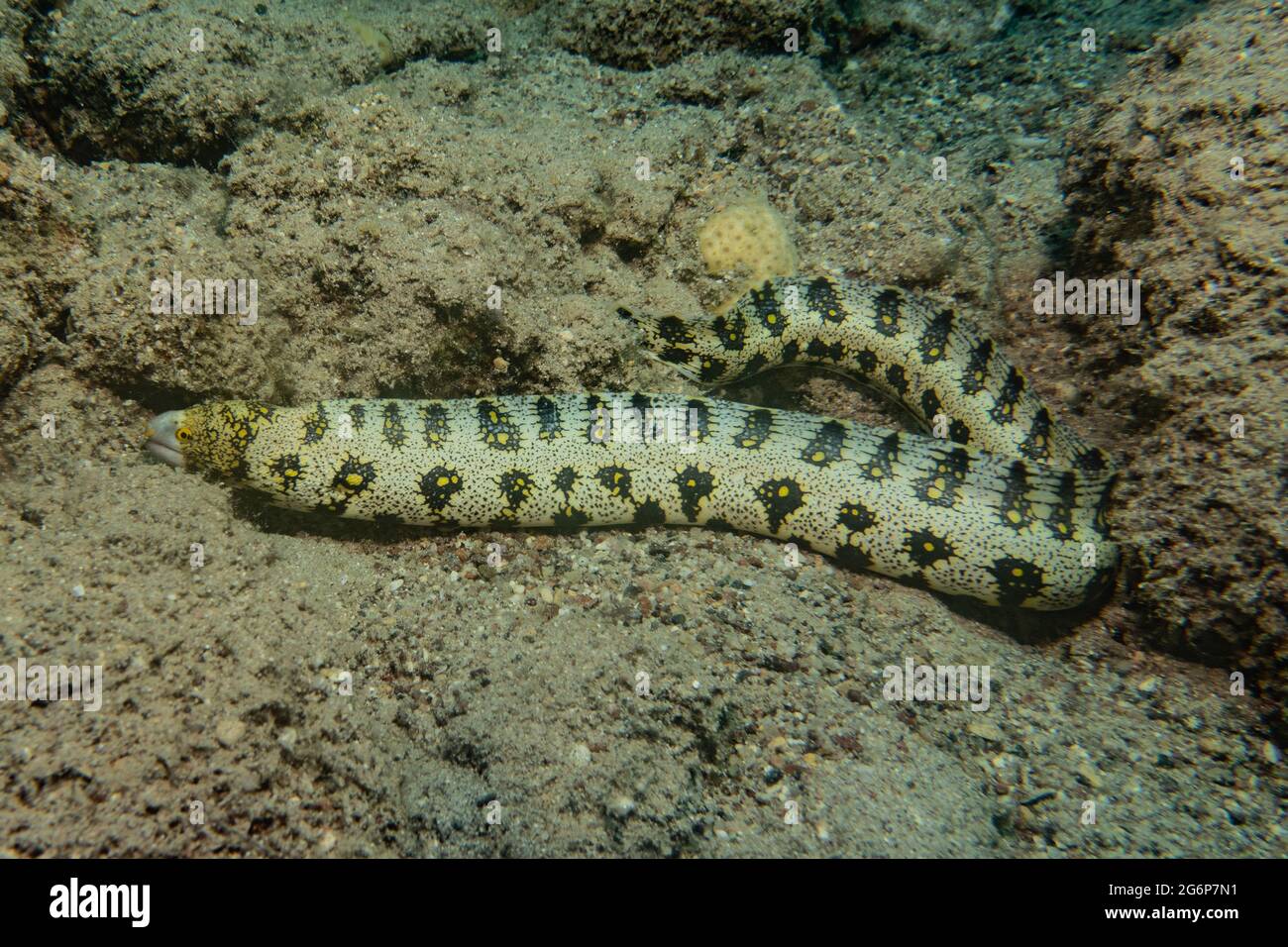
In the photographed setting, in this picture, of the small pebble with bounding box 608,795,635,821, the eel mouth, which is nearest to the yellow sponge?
the small pebble with bounding box 608,795,635,821

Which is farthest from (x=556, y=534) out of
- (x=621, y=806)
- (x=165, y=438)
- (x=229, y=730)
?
(x=165, y=438)

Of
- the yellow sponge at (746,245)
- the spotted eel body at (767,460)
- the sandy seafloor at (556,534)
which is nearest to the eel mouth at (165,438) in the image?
the spotted eel body at (767,460)

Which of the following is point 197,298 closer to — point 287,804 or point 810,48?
point 287,804

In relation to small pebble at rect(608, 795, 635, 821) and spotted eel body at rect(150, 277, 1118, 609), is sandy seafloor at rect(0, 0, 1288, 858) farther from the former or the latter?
spotted eel body at rect(150, 277, 1118, 609)
